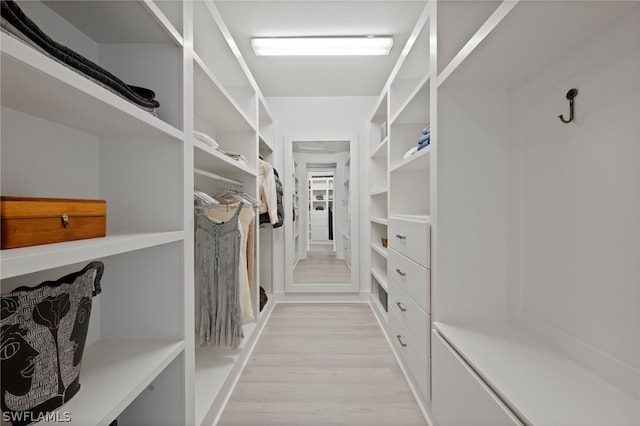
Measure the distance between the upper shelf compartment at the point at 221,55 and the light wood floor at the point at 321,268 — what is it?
1.62 meters

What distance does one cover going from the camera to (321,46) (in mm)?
2346

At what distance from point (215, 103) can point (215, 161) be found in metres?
0.38

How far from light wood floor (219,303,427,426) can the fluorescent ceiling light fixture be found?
7.67 feet

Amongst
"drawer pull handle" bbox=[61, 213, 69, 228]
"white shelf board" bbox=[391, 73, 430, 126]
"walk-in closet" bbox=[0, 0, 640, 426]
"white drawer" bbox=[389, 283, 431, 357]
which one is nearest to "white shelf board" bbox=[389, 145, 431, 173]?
"walk-in closet" bbox=[0, 0, 640, 426]

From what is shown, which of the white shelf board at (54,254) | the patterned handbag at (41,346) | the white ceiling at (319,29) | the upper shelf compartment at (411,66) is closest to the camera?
the white shelf board at (54,254)

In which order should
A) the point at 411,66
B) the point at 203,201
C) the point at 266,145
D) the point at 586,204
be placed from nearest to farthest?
1. the point at 586,204
2. the point at 203,201
3. the point at 411,66
4. the point at 266,145

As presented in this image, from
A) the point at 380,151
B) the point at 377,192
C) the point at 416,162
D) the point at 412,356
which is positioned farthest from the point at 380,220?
the point at 412,356

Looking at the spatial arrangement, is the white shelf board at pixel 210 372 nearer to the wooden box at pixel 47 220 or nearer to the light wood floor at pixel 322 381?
the light wood floor at pixel 322 381

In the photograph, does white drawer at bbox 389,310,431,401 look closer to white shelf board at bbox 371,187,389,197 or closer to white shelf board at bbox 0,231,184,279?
white shelf board at bbox 371,187,389,197

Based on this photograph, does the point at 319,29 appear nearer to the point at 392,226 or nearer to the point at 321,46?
the point at 321,46

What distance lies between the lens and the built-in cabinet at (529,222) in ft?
2.70

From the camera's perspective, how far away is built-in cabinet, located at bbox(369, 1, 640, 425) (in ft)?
2.70

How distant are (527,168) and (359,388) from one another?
4.65 feet

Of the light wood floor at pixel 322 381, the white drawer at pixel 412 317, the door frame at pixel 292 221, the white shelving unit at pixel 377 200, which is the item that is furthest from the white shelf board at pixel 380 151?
the light wood floor at pixel 322 381
